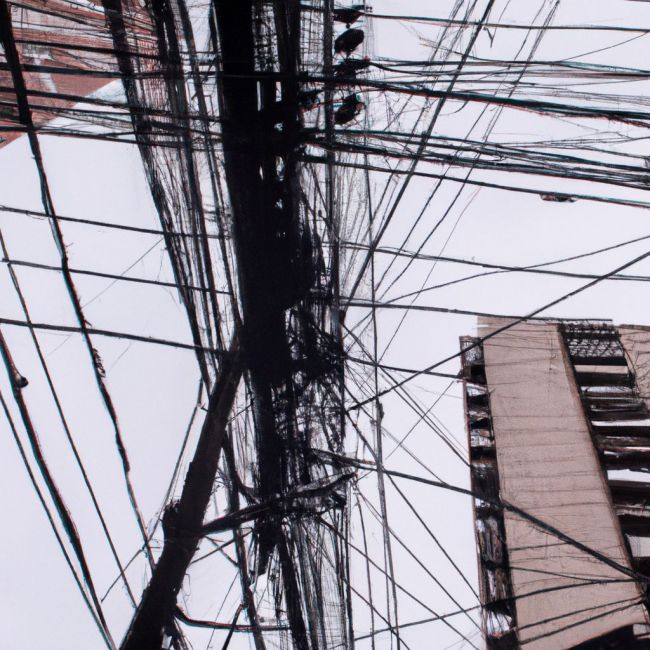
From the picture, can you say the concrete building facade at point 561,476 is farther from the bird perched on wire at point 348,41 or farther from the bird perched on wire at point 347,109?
the bird perched on wire at point 348,41

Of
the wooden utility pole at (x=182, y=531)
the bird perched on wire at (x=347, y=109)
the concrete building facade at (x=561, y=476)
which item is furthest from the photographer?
the concrete building facade at (x=561, y=476)

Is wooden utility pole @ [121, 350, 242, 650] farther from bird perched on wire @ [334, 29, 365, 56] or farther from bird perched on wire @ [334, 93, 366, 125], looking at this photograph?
bird perched on wire @ [334, 29, 365, 56]

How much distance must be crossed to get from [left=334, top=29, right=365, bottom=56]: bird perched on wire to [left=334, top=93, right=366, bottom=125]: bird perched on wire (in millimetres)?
237

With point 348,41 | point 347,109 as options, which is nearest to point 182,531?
point 347,109

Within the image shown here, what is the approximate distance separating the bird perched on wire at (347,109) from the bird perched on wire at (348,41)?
0.24 meters

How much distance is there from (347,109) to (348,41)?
13.8 inches

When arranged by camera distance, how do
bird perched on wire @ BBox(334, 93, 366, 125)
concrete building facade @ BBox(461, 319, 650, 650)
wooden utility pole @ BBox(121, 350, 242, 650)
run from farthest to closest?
concrete building facade @ BBox(461, 319, 650, 650) → bird perched on wire @ BBox(334, 93, 366, 125) → wooden utility pole @ BBox(121, 350, 242, 650)

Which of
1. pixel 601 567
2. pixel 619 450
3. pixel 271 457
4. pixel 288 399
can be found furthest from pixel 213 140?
pixel 619 450

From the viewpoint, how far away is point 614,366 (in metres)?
6.86

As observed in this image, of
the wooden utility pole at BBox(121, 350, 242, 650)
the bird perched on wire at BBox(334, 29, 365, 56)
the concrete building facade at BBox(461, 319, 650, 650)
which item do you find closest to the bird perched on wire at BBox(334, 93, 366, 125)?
the bird perched on wire at BBox(334, 29, 365, 56)

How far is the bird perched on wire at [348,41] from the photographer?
263 centimetres

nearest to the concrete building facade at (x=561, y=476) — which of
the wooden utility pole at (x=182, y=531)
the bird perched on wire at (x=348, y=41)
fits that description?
the wooden utility pole at (x=182, y=531)

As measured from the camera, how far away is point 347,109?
2613 millimetres

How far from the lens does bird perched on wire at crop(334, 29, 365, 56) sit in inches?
104
